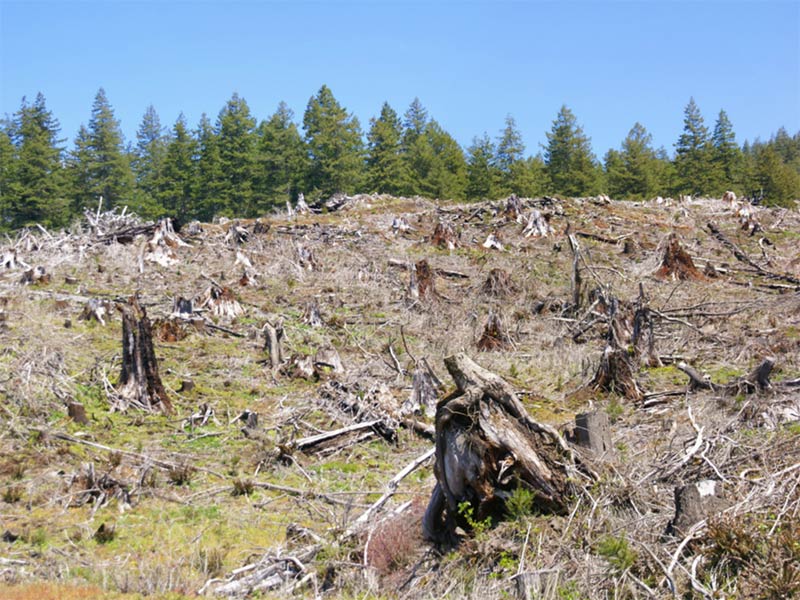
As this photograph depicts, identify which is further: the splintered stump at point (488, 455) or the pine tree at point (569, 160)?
the pine tree at point (569, 160)

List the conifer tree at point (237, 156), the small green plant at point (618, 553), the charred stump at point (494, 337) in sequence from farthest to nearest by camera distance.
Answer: the conifer tree at point (237, 156) < the charred stump at point (494, 337) < the small green plant at point (618, 553)

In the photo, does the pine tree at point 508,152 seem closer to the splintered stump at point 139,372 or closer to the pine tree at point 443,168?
the pine tree at point 443,168

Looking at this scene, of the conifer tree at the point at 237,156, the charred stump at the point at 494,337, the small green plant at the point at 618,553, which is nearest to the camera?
the small green plant at the point at 618,553

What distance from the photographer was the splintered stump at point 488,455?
5.46m

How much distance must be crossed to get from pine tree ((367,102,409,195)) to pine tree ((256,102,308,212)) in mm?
4740

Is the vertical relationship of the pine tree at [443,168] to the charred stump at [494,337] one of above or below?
above

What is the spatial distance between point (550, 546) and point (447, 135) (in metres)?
50.0

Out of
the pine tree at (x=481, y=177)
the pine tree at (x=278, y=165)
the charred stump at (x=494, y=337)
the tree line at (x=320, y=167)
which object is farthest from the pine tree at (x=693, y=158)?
the charred stump at (x=494, y=337)

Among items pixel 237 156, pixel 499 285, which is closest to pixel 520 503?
pixel 499 285

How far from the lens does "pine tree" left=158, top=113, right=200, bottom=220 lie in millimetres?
51375

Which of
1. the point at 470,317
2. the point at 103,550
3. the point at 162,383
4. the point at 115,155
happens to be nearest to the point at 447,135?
the point at 115,155

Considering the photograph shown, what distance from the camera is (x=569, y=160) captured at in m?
47.0

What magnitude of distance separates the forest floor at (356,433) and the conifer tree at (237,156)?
1121 inches

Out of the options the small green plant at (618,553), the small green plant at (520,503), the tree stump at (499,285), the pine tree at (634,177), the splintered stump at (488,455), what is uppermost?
the pine tree at (634,177)
